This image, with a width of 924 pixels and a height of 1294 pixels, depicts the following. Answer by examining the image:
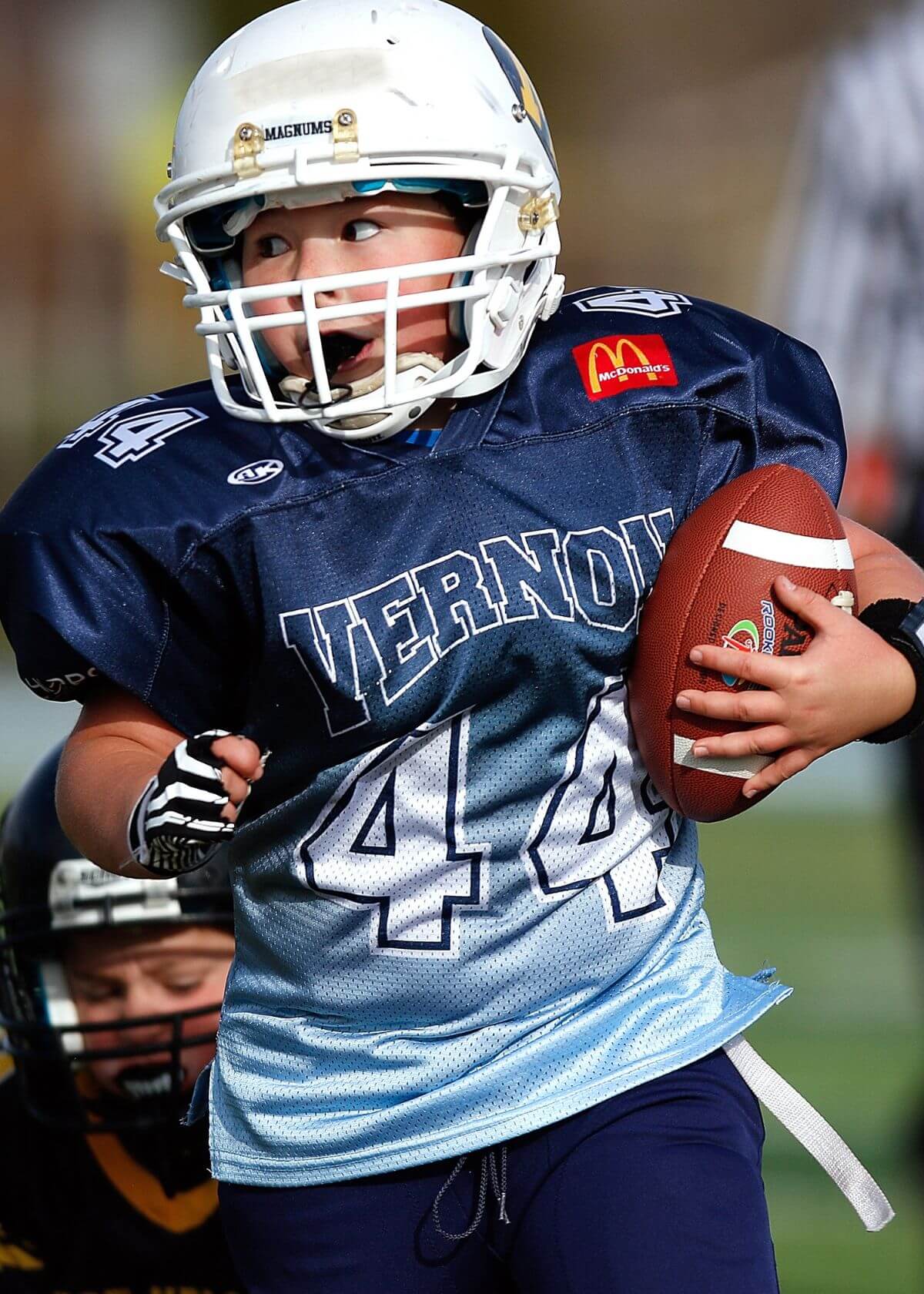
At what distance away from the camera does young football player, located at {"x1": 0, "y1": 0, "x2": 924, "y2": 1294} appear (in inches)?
58.7

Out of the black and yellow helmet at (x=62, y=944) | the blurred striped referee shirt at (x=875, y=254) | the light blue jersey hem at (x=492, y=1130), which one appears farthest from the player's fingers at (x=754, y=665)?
the blurred striped referee shirt at (x=875, y=254)

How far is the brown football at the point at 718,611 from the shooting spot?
1.52 m

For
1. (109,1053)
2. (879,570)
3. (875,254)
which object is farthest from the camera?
A: (875,254)

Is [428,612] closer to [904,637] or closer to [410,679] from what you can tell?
[410,679]

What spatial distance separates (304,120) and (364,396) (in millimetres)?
250

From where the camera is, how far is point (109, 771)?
60.0 inches

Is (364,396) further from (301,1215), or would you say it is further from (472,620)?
(301,1215)

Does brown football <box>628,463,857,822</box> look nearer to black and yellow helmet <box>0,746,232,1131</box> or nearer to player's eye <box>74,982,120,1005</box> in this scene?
black and yellow helmet <box>0,746,232,1131</box>

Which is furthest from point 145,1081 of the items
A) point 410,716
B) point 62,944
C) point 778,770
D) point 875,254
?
point 875,254

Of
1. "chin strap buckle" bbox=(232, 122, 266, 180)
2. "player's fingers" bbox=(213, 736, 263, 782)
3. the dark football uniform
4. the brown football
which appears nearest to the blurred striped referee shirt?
the dark football uniform

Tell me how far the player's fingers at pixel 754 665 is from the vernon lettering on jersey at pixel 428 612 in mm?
118

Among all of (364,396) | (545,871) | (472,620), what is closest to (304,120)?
(364,396)

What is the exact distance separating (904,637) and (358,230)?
60cm

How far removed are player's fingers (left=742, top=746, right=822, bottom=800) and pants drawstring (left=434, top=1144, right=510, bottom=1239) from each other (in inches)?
14.8
